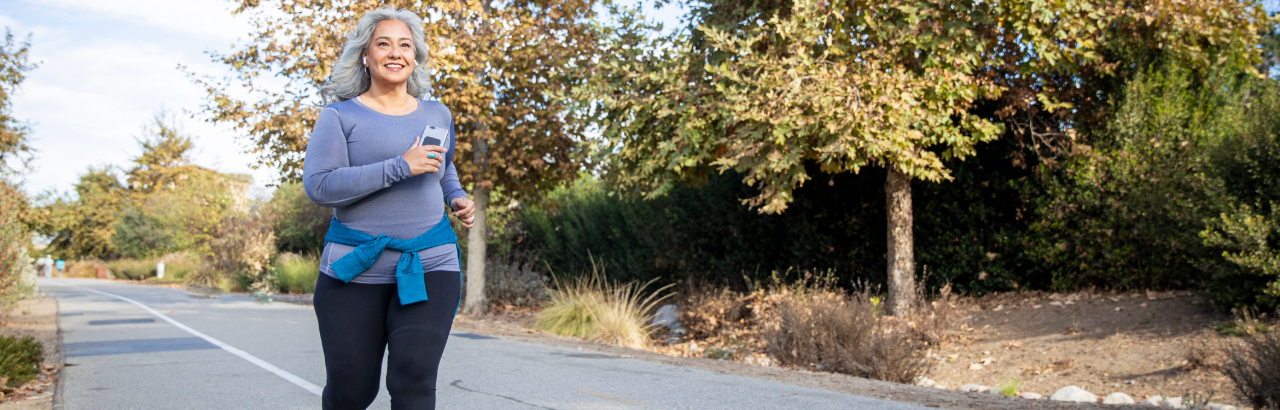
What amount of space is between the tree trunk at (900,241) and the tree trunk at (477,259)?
→ 7542 mm

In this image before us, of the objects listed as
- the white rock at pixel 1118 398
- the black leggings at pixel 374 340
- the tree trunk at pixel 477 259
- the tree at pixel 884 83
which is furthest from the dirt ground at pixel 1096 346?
the tree trunk at pixel 477 259

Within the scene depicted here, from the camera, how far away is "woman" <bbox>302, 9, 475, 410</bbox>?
2.55 metres

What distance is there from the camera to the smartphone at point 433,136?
105 inches

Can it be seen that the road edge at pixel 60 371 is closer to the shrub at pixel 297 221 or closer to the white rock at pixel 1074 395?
the white rock at pixel 1074 395

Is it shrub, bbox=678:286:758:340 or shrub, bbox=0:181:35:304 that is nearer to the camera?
shrub, bbox=0:181:35:304

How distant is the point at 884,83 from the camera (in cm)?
920

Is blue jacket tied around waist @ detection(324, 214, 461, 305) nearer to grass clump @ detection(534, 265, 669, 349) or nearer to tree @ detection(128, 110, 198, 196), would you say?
grass clump @ detection(534, 265, 669, 349)

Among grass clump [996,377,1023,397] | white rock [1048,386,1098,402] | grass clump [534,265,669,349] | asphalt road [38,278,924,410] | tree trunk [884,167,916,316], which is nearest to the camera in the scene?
→ asphalt road [38,278,924,410]

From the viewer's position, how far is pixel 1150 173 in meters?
9.73

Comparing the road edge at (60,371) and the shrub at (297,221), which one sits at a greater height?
the shrub at (297,221)

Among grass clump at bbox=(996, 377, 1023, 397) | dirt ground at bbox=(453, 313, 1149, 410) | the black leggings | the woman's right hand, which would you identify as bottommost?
grass clump at bbox=(996, 377, 1023, 397)

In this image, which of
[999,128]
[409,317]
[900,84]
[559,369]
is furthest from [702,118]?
[409,317]

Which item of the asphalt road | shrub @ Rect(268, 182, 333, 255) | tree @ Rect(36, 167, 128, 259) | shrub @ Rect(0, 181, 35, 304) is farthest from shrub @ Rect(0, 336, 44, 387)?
tree @ Rect(36, 167, 128, 259)

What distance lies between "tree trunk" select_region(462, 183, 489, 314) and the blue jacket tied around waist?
1290 cm
